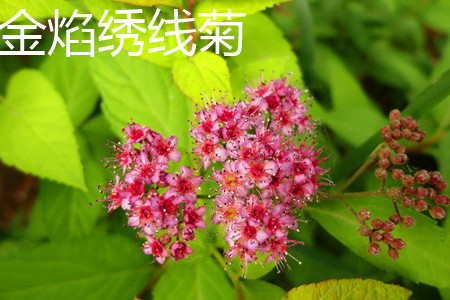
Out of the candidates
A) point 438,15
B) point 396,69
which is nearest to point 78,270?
point 396,69

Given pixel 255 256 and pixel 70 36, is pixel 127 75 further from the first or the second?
pixel 255 256

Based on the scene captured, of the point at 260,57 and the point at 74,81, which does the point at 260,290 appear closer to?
the point at 260,57

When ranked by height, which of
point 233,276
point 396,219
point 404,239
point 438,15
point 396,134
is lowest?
point 233,276

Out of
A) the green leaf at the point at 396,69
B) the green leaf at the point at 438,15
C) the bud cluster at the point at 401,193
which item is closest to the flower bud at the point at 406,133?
the bud cluster at the point at 401,193

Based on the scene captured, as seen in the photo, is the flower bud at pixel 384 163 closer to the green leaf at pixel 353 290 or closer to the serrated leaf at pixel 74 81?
the green leaf at pixel 353 290

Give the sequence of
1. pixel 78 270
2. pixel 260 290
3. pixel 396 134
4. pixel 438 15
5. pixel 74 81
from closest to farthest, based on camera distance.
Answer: pixel 396 134, pixel 260 290, pixel 78 270, pixel 74 81, pixel 438 15

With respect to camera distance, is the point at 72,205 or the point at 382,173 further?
the point at 72,205
